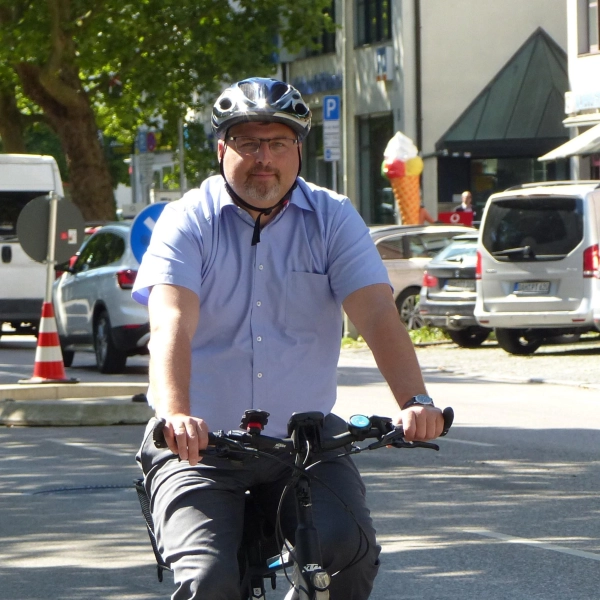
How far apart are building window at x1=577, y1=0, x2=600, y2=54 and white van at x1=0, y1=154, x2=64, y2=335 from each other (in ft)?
45.2

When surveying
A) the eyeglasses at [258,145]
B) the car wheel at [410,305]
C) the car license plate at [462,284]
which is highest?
the eyeglasses at [258,145]

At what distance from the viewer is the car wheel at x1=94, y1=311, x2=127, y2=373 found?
671 inches

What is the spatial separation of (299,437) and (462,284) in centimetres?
1659

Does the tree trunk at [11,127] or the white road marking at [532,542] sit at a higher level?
the tree trunk at [11,127]

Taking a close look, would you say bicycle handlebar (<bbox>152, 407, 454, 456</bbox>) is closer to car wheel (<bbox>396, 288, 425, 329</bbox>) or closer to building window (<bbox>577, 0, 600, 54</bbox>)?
car wheel (<bbox>396, 288, 425, 329</bbox>)

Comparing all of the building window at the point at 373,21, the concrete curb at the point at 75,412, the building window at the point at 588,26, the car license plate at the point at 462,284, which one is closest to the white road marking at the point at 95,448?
the concrete curb at the point at 75,412

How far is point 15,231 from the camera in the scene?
22.2m

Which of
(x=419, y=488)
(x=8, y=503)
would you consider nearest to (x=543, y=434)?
(x=419, y=488)

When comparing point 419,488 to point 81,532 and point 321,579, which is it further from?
point 321,579

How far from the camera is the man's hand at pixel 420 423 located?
345 centimetres

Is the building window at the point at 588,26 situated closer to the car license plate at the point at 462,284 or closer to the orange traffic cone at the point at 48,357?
the car license plate at the point at 462,284

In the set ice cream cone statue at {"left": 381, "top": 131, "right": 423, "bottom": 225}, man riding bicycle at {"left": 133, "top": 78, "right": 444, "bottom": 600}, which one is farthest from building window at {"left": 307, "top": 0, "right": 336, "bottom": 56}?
man riding bicycle at {"left": 133, "top": 78, "right": 444, "bottom": 600}

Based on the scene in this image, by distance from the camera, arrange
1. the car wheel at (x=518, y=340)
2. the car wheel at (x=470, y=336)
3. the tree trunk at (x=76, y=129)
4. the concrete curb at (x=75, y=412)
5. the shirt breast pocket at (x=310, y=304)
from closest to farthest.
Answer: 1. the shirt breast pocket at (x=310, y=304)
2. the concrete curb at (x=75, y=412)
3. the car wheel at (x=518, y=340)
4. the car wheel at (x=470, y=336)
5. the tree trunk at (x=76, y=129)

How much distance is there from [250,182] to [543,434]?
7707 mm
